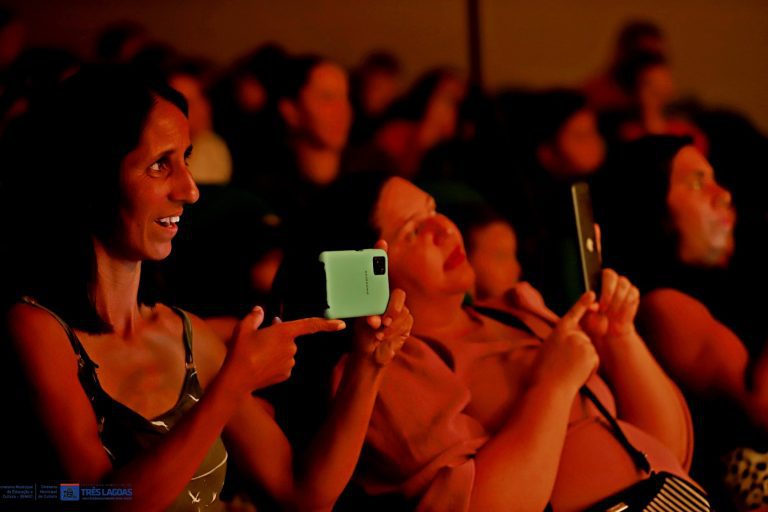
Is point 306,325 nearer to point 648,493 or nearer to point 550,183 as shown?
point 648,493

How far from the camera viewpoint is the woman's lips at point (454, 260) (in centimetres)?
148

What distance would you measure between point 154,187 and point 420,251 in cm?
50

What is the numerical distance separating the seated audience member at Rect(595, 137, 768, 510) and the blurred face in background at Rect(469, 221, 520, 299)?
0.22 meters

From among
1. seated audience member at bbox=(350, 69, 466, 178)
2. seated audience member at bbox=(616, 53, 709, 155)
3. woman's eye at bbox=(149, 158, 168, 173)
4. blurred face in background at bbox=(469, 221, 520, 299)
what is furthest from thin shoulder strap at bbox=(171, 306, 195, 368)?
seated audience member at bbox=(616, 53, 709, 155)

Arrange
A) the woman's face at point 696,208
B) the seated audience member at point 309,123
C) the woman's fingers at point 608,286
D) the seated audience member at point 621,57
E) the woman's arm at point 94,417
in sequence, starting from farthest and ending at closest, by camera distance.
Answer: the seated audience member at point 621,57 → the seated audience member at point 309,123 → the woman's face at point 696,208 → the woman's fingers at point 608,286 → the woman's arm at point 94,417

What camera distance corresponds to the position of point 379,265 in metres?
1.31

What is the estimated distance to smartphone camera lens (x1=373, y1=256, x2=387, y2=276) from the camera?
1303 mm

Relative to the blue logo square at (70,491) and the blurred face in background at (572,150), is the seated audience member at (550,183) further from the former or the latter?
the blue logo square at (70,491)

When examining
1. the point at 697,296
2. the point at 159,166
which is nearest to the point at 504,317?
the point at 697,296

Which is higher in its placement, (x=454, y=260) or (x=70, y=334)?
(x=70, y=334)

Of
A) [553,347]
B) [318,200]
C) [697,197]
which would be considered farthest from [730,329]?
[318,200]

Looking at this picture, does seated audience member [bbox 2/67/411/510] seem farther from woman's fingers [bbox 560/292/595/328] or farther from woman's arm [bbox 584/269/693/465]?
woman's arm [bbox 584/269/693/465]

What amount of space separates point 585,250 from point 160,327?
800 mm

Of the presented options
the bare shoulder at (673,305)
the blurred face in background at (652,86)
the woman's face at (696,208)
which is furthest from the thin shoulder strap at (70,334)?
the blurred face in background at (652,86)
